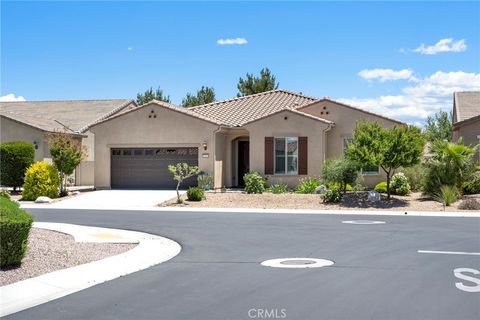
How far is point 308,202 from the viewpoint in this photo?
25281mm

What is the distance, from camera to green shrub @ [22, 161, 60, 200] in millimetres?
28125

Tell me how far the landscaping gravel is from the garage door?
16384mm

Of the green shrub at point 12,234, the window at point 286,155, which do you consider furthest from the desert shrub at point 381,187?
the green shrub at point 12,234

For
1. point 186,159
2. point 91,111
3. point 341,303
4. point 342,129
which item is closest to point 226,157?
point 186,159

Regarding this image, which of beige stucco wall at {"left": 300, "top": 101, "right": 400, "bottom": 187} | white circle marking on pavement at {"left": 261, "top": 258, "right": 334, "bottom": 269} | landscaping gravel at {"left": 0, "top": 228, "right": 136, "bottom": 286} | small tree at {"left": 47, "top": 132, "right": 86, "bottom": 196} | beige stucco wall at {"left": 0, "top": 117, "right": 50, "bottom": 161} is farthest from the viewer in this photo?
beige stucco wall at {"left": 0, "top": 117, "right": 50, "bottom": 161}

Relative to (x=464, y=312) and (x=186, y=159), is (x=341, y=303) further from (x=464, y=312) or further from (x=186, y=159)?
(x=186, y=159)

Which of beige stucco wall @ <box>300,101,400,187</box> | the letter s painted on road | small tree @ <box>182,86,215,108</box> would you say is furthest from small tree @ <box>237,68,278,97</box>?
the letter s painted on road

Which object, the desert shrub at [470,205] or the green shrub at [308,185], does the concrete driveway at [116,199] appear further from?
the desert shrub at [470,205]

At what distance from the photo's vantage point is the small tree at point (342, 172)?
85.5 ft

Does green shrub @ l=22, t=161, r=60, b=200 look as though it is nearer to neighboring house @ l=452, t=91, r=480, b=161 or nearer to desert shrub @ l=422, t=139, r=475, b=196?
desert shrub @ l=422, t=139, r=475, b=196

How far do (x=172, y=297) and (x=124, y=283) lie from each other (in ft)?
4.71

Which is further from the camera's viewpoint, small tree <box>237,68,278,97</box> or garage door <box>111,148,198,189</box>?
small tree <box>237,68,278,97</box>

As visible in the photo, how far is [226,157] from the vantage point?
106ft

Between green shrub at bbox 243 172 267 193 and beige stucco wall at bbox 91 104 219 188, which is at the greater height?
beige stucco wall at bbox 91 104 219 188
